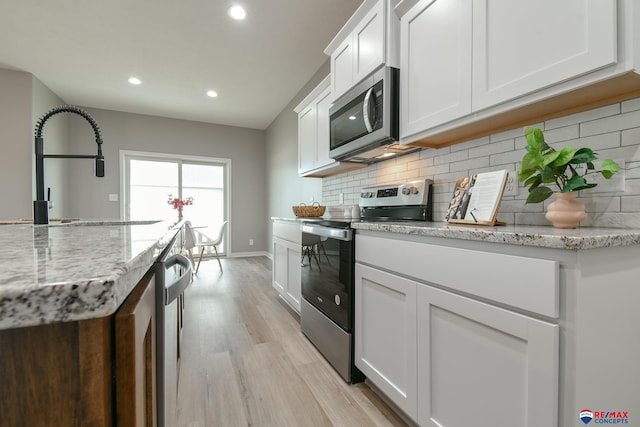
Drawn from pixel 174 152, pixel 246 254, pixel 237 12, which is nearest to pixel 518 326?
pixel 237 12

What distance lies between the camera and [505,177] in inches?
50.1

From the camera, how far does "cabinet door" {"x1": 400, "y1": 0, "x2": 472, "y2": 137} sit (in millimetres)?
1332

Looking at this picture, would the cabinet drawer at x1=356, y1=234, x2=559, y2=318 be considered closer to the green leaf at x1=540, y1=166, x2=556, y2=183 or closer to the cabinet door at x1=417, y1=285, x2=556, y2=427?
the cabinet door at x1=417, y1=285, x2=556, y2=427

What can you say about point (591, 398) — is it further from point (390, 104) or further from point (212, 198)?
point (212, 198)

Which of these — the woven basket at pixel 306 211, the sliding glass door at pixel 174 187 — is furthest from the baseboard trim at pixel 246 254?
the woven basket at pixel 306 211

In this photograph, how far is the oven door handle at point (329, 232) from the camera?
162 centimetres

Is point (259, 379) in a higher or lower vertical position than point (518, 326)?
lower

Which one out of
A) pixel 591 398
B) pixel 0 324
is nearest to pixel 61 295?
pixel 0 324

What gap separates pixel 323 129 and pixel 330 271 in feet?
4.89

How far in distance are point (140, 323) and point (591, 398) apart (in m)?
1.07

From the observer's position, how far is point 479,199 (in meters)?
1.36

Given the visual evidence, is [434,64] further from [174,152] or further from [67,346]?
[174,152]

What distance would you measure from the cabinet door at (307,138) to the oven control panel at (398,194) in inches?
34.8

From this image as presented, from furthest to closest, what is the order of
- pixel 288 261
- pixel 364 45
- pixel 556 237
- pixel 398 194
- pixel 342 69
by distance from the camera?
pixel 288 261 < pixel 342 69 < pixel 398 194 < pixel 364 45 < pixel 556 237
